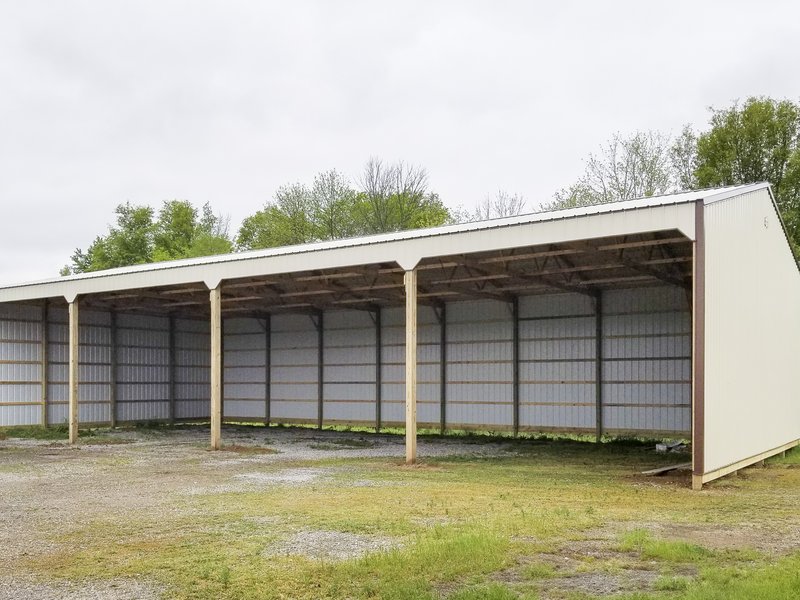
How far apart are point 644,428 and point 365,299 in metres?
9.49

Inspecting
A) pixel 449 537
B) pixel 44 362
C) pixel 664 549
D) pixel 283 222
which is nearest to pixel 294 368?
pixel 44 362

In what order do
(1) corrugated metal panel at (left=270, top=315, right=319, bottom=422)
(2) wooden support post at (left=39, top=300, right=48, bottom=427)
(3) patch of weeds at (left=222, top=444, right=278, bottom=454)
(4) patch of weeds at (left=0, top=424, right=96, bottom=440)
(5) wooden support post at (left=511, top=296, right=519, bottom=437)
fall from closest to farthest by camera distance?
1. (3) patch of weeds at (left=222, top=444, right=278, bottom=454)
2. (5) wooden support post at (left=511, top=296, right=519, bottom=437)
3. (4) patch of weeds at (left=0, top=424, right=96, bottom=440)
4. (2) wooden support post at (left=39, top=300, right=48, bottom=427)
5. (1) corrugated metal panel at (left=270, top=315, right=319, bottom=422)

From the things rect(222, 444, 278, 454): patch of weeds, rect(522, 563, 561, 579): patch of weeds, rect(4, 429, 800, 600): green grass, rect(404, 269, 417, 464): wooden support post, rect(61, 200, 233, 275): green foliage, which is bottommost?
rect(222, 444, 278, 454): patch of weeds

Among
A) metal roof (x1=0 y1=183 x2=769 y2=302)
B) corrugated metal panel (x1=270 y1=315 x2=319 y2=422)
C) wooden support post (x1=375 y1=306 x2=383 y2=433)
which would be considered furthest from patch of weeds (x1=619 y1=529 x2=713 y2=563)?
corrugated metal panel (x1=270 y1=315 x2=319 y2=422)

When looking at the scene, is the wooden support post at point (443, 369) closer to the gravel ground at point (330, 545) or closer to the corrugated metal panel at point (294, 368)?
the corrugated metal panel at point (294, 368)

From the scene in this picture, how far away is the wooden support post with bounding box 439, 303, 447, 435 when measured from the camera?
26.0m

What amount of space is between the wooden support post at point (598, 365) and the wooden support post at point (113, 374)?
1666 centimetres

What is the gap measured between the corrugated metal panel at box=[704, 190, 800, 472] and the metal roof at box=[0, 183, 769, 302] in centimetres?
74

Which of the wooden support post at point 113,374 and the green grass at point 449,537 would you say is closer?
the green grass at point 449,537

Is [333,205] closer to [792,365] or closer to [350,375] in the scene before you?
[350,375]

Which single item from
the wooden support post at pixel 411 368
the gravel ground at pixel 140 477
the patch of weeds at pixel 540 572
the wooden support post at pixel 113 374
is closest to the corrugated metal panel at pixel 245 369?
the gravel ground at pixel 140 477

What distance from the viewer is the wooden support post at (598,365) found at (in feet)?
75.2

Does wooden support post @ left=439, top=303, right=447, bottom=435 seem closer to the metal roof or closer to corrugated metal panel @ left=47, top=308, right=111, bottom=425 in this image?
the metal roof

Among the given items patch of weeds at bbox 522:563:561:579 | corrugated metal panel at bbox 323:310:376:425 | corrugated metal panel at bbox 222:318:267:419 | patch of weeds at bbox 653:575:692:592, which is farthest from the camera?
corrugated metal panel at bbox 222:318:267:419
